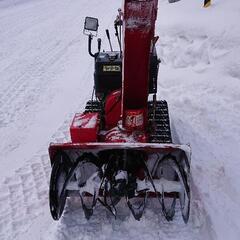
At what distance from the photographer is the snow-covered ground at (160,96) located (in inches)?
159

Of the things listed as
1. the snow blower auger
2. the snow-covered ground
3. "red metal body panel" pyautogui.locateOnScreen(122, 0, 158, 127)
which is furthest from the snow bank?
"red metal body panel" pyautogui.locateOnScreen(122, 0, 158, 127)

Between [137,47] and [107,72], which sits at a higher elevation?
[137,47]

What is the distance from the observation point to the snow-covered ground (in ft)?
13.3

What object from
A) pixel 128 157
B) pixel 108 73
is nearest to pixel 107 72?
pixel 108 73

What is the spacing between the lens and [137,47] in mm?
3539

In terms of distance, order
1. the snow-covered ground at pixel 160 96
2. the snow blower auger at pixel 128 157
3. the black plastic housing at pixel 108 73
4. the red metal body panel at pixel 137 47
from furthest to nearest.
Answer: the black plastic housing at pixel 108 73 < the snow-covered ground at pixel 160 96 < the snow blower auger at pixel 128 157 < the red metal body panel at pixel 137 47

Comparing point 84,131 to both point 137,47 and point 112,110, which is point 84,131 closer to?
point 112,110

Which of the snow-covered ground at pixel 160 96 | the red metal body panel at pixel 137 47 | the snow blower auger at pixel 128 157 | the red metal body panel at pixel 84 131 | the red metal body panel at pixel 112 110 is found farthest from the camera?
the red metal body panel at pixel 112 110

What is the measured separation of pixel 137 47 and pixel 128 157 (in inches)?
43.8

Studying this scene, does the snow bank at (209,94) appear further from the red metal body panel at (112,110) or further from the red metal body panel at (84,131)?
the red metal body panel at (84,131)

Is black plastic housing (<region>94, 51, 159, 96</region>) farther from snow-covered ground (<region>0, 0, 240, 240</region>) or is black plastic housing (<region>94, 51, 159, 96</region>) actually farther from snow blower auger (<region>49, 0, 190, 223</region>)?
snow-covered ground (<region>0, 0, 240, 240</region>)

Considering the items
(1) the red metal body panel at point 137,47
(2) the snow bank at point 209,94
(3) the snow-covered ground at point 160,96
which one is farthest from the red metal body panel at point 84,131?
(2) the snow bank at point 209,94

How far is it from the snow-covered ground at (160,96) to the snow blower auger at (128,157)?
0.24m

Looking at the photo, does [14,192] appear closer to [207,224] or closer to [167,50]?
[207,224]
